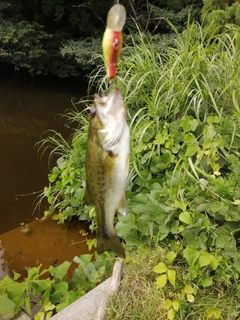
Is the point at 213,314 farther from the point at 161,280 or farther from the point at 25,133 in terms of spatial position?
the point at 25,133

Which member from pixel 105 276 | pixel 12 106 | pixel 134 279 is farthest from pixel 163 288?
pixel 12 106

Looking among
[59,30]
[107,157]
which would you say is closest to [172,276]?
[107,157]

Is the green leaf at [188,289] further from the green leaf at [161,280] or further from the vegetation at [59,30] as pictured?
the vegetation at [59,30]

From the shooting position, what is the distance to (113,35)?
0.84 meters

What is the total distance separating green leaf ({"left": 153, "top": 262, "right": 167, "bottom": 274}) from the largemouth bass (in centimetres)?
125

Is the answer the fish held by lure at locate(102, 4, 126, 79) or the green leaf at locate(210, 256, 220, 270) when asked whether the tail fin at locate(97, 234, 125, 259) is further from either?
the green leaf at locate(210, 256, 220, 270)

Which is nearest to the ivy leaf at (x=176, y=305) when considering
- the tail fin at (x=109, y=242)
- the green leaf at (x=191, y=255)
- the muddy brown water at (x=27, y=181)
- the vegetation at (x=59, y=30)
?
the green leaf at (x=191, y=255)

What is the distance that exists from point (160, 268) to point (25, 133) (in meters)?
5.35

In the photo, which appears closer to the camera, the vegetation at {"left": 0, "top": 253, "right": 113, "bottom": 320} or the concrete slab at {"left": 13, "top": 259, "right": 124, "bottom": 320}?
the concrete slab at {"left": 13, "top": 259, "right": 124, "bottom": 320}

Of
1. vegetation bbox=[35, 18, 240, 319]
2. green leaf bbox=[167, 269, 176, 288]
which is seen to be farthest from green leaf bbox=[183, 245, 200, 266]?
green leaf bbox=[167, 269, 176, 288]

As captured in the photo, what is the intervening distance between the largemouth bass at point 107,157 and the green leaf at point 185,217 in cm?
130

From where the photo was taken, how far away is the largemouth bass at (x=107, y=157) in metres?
0.87

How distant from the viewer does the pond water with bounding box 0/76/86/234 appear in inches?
181

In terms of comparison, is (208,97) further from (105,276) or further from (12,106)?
(12,106)
